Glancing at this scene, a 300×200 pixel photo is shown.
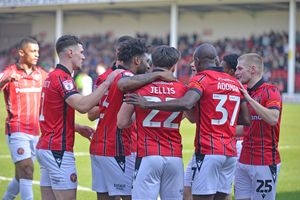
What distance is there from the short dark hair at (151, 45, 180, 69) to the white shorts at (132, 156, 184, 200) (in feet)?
3.24

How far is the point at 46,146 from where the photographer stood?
25.4 feet

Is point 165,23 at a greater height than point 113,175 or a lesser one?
greater

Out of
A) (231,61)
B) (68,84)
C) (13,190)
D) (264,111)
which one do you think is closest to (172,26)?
(13,190)

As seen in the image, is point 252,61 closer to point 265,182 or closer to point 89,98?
point 265,182

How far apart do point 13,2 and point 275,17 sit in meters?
18.9

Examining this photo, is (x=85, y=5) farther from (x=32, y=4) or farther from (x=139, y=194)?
(x=139, y=194)

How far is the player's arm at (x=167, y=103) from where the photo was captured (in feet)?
22.5

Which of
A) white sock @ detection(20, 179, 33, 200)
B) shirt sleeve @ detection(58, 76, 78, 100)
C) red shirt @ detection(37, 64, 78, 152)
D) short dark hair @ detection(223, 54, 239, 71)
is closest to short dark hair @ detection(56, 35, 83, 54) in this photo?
red shirt @ detection(37, 64, 78, 152)

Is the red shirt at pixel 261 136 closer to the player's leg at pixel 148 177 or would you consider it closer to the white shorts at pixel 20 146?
the player's leg at pixel 148 177

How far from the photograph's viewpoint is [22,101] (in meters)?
10.3

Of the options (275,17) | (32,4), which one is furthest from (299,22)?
(32,4)

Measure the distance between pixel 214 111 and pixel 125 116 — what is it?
0.97m

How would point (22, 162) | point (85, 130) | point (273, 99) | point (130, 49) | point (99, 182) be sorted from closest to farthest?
point (130, 49) < point (99, 182) < point (273, 99) < point (85, 130) < point (22, 162)

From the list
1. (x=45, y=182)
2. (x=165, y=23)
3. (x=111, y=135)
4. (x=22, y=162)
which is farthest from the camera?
(x=165, y=23)
